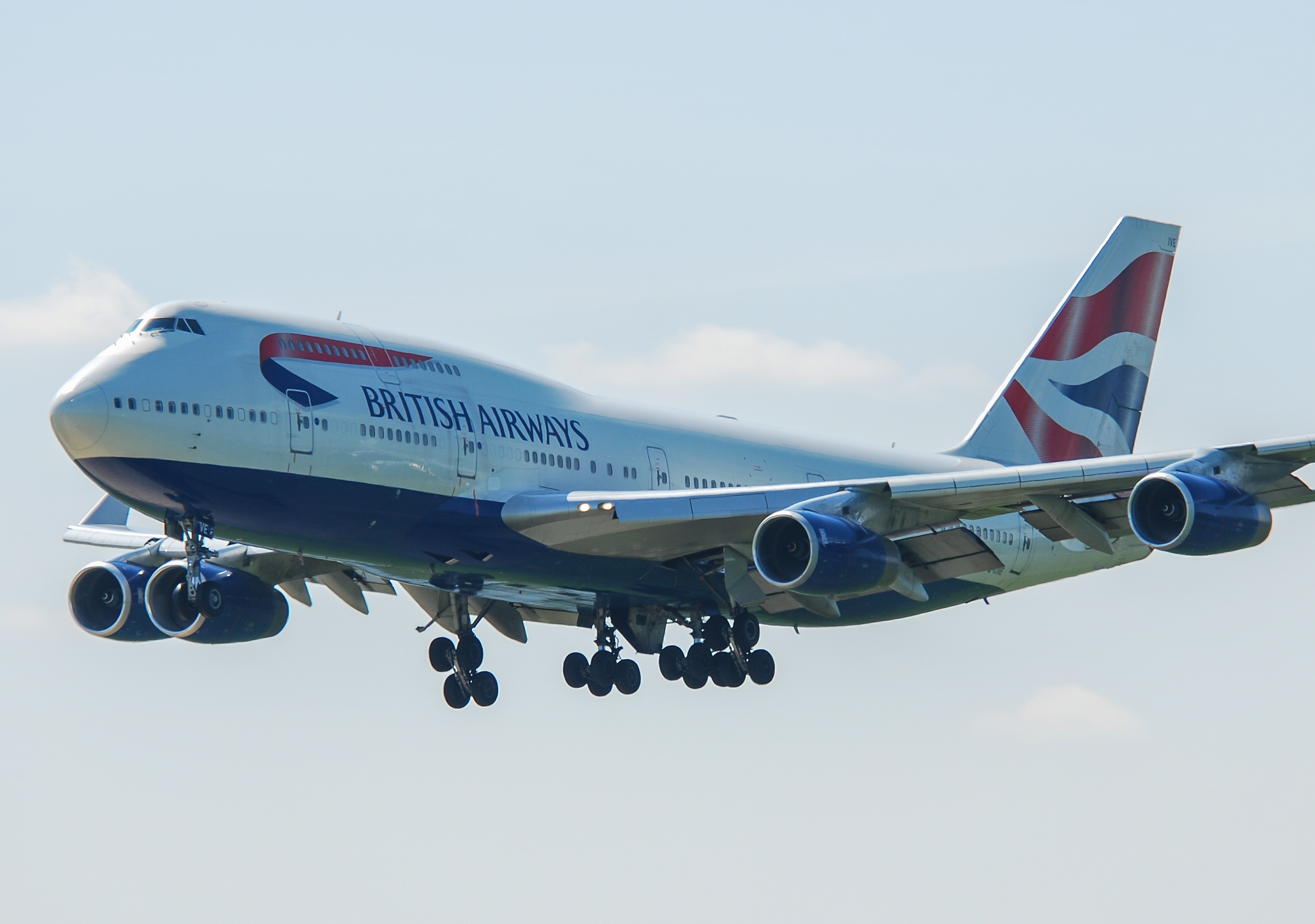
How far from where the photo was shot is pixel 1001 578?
42.2 m

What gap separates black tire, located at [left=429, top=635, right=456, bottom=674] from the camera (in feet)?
127

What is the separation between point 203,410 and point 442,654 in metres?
10.9

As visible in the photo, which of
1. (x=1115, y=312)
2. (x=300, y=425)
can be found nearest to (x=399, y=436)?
(x=300, y=425)

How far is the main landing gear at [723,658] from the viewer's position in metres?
37.4

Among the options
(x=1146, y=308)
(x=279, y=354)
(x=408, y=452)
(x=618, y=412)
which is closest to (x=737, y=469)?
(x=618, y=412)

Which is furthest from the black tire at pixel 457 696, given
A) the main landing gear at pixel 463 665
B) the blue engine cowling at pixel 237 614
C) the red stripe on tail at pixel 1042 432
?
the red stripe on tail at pixel 1042 432

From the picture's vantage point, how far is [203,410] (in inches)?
1164

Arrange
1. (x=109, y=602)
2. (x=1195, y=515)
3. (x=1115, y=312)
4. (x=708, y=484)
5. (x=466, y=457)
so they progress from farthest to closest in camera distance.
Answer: (x=1115, y=312) < (x=109, y=602) < (x=708, y=484) < (x=466, y=457) < (x=1195, y=515)

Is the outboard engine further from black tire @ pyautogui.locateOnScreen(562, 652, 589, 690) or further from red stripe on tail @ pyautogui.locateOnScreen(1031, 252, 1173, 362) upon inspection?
red stripe on tail @ pyautogui.locateOnScreen(1031, 252, 1173, 362)

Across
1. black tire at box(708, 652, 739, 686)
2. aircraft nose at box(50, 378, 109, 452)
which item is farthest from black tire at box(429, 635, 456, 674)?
aircraft nose at box(50, 378, 109, 452)

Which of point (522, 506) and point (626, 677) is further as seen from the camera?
point (626, 677)

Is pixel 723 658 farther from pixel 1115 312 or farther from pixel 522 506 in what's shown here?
pixel 1115 312

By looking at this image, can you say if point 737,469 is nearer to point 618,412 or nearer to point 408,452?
point 618,412

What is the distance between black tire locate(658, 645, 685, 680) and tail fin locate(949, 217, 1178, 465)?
1109cm
